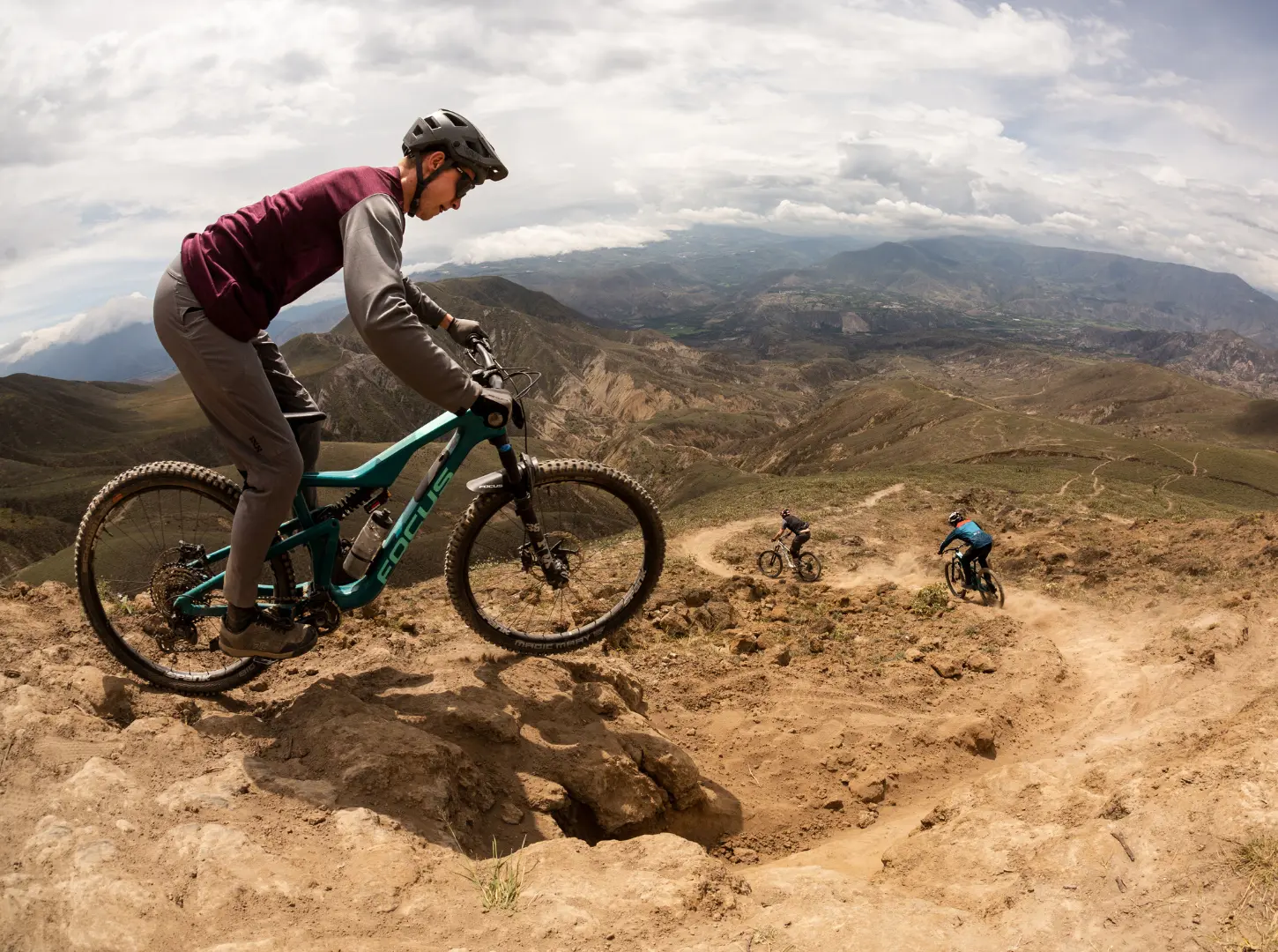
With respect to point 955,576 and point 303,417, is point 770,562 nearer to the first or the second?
point 955,576

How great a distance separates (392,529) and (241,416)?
143 centimetres

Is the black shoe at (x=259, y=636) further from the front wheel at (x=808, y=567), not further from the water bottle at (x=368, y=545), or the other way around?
the front wheel at (x=808, y=567)

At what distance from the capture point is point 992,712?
8469mm

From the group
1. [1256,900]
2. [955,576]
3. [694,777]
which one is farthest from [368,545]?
[955,576]

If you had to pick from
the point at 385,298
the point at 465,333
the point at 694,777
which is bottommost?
the point at 694,777

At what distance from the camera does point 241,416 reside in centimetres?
463

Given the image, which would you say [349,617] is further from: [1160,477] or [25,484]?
[25,484]

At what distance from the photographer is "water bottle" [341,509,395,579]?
5.47m

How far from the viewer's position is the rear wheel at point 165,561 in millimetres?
5391

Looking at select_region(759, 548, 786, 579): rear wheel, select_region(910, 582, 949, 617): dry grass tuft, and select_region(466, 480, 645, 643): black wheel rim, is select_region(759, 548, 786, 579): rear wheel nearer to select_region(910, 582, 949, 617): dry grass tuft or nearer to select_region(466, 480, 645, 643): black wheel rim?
select_region(910, 582, 949, 617): dry grass tuft

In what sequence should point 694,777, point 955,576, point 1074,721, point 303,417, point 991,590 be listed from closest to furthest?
point 303,417 → point 694,777 → point 1074,721 → point 991,590 → point 955,576

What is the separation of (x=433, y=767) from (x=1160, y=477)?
65.5 metres

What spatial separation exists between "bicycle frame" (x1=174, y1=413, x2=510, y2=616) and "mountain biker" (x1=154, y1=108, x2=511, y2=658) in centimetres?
34

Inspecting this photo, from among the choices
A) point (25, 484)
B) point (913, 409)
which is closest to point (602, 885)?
point (913, 409)
